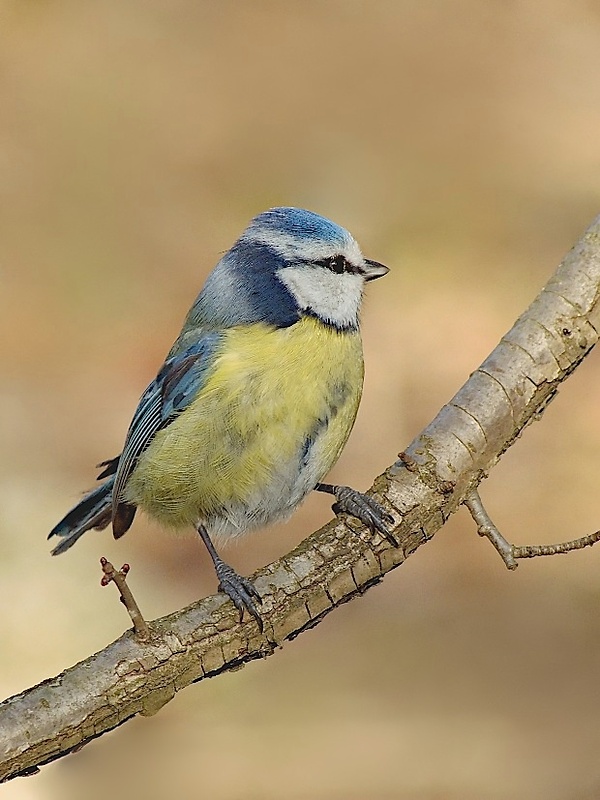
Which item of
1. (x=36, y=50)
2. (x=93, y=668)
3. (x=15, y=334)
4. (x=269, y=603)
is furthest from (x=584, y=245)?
(x=36, y=50)

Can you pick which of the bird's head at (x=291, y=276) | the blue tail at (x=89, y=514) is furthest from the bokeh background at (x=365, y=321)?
the bird's head at (x=291, y=276)

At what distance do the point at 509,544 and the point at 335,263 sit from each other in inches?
23.5

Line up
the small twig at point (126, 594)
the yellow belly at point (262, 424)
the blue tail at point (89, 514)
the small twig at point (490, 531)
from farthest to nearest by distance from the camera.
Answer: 1. the blue tail at point (89, 514)
2. the yellow belly at point (262, 424)
3. the small twig at point (490, 531)
4. the small twig at point (126, 594)

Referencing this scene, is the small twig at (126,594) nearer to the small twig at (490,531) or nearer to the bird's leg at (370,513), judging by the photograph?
the bird's leg at (370,513)

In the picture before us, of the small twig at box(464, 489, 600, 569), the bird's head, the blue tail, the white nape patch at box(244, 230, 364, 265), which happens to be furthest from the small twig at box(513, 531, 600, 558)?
the blue tail

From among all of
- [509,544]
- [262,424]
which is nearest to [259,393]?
[262,424]

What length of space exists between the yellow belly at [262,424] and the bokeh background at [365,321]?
1106mm

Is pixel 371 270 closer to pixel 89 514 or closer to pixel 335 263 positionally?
pixel 335 263

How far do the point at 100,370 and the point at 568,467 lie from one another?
70.3 inches

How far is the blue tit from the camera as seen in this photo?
68.8 inches

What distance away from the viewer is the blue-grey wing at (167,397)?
183 cm

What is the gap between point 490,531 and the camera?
5.49 feet

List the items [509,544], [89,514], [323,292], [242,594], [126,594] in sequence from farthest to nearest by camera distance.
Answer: [89,514] < [323,292] < [509,544] < [242,594] < [126,594]

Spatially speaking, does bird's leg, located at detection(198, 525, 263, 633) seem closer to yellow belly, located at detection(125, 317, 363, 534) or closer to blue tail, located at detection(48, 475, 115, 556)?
yellow belly, located at detection(125, 317, 363, 534)
